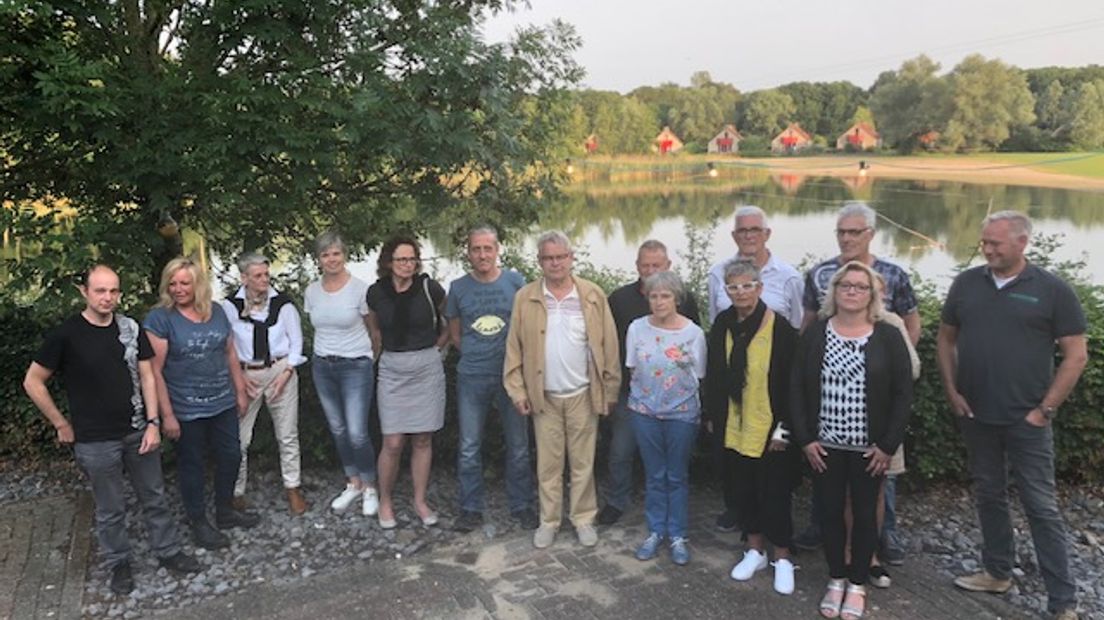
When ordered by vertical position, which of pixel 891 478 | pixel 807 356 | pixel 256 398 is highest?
pixel 807 356

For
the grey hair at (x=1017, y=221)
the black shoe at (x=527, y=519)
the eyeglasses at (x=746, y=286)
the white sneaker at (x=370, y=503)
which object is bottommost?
the black shoe at (x=527, y=519)

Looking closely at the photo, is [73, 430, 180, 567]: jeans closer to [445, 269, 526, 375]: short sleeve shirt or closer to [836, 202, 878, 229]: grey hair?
[445, 269, 526, 375]: short sleeve shirt

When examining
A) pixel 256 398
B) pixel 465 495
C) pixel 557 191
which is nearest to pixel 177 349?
pixel 256 398

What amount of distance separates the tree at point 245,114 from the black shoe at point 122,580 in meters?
1.57

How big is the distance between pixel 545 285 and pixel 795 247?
12.0 metres

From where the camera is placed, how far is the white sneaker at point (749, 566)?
3422 millimetres

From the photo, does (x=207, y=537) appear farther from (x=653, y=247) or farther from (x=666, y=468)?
(x=653, y=247)

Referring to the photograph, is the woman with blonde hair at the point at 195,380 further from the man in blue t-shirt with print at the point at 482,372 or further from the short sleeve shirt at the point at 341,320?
the man in blue t-shirt with print at the point at 482,372

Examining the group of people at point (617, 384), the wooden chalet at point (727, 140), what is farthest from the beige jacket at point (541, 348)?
the wooden chalet at point (727, 140)

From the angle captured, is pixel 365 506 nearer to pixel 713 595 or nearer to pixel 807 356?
pixel 713 595

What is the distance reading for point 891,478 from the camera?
350cm

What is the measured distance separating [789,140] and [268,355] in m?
70.9

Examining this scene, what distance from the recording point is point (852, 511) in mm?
3189

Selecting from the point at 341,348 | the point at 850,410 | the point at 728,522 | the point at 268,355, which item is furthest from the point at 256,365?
the point at 850,410
